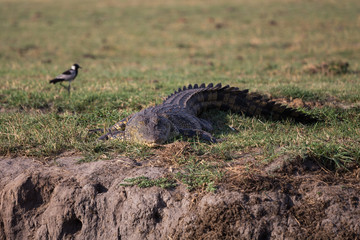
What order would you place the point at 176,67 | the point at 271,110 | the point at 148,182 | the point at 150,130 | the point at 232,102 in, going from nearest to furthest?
the point at 148,182
the point at 150,130
the point at 271,110
the point at 232,102
the point at 176,67

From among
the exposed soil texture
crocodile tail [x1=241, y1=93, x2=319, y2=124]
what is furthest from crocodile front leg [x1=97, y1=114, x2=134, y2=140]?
crocodile tail [x1=241, y1=93, x2=319, y2=124]

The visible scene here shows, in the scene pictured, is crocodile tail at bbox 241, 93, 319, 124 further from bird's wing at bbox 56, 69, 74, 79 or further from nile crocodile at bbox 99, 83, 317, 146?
bird's wing at bbox 56, 69, 74, 79

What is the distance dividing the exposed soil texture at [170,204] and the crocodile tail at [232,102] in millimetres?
2100

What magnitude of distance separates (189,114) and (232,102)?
108cm

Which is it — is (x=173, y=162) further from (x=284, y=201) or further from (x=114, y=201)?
(x=284, y=201)

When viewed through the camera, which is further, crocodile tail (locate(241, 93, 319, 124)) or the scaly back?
the scaly back

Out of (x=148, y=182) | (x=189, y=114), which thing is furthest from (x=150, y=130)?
(x=189, y=114)

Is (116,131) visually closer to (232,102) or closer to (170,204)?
(170,204)

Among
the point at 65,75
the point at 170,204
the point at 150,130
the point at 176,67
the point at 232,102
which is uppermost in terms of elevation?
the point at 65,75

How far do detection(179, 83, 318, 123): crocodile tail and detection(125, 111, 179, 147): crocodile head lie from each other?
1197mm

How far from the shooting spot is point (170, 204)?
3.46 m

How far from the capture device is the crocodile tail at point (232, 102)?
5.79 meters

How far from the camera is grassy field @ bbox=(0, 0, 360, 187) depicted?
436 centimetres

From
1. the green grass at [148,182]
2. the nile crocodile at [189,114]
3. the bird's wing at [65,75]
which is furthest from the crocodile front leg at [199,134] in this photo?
the bird's wing at [65,75]
